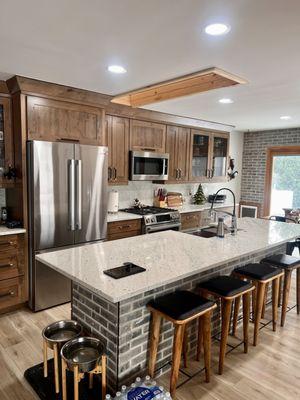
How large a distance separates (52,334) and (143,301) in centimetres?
67

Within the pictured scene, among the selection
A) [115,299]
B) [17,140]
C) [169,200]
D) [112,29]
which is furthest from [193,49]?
[169,200]

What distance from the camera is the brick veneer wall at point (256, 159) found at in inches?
250

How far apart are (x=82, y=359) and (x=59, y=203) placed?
190 centimetres

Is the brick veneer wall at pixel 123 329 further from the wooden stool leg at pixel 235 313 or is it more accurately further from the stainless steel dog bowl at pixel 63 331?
the wooden stool leg at pixel 235 313

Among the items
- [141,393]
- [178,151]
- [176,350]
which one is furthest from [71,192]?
[178,151]

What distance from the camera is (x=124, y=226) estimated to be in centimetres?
407

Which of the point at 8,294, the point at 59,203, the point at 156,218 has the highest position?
the point at 59,203

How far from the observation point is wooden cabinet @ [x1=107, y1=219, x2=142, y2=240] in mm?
3953

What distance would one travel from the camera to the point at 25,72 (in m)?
2.83

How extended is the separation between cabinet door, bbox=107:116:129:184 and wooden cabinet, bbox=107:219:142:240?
0.62 m

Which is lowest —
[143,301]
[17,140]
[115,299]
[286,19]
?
[143,301]

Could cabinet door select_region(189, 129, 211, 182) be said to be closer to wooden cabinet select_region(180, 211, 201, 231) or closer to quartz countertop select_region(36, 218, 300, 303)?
wooden cabinet select_region(180, 211, 201, 231)

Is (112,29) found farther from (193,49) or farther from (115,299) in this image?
(115,299)

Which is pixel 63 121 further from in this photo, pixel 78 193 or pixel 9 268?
pixel 9 268
